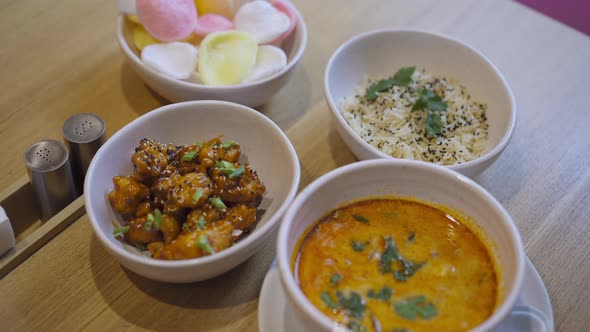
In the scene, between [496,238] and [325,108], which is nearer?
[496,238]

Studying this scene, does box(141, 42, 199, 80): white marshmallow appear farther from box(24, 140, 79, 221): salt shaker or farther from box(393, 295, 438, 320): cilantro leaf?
box(393, 295, 438, 320): cilantro leaf

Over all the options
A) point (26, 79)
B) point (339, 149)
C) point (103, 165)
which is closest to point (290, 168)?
point (339, 149)

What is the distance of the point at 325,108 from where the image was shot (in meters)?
1.84

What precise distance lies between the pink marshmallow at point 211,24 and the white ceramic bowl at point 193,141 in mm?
417

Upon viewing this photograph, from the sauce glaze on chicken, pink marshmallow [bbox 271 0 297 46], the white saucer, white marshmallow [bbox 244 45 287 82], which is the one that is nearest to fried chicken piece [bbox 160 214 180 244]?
the sauce glaze on chicken

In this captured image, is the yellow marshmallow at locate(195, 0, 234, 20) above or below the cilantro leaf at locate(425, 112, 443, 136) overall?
above

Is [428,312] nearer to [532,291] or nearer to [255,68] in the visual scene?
[532,291]

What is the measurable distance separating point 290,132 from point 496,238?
759 millimetres

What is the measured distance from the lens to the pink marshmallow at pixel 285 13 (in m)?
1.87

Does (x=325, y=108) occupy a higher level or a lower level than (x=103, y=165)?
lower

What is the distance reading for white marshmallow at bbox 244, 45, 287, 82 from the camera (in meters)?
1.71

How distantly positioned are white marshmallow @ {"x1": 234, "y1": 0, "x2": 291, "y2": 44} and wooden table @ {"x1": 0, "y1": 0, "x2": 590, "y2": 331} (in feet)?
0.60

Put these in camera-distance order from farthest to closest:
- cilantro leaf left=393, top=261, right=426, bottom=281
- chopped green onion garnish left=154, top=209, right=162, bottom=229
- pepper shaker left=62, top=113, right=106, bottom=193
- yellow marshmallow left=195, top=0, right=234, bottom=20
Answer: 1. yellow marshmallow left=195, top=0, right=234, bottom=20
2. pepper shaker left=62, top=113, right=106, bottom=193
3. chopped green onion garnish left=154, top=209, right=162, bottom=229
4. cilantro leaf left=393, top=261, right=426, bottom=281

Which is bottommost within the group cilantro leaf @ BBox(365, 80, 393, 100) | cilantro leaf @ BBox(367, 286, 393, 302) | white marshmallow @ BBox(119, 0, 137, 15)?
cilantro leaf @ BBox(365, 80, 393, 100)
